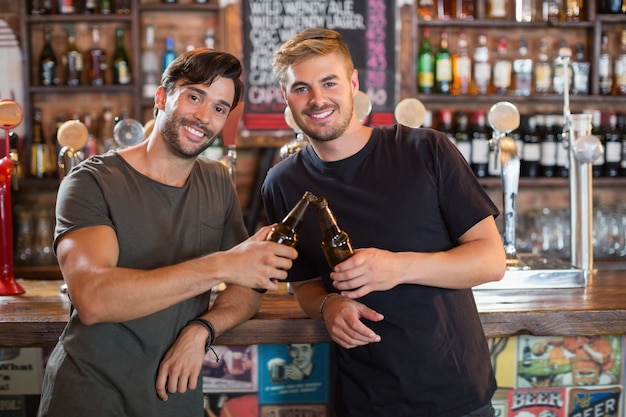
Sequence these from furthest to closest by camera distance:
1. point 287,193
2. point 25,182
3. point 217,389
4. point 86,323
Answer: point 25,182, point 217,389, point 287,193, point 86,323

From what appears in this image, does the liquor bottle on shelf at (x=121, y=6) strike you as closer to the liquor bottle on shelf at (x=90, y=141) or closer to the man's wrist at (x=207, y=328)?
the liquor bottle on shelf at (x=90, y=141)

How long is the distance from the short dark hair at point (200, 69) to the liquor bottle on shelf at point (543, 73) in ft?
8.49

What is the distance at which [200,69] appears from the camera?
142 cm

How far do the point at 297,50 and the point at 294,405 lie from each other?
843mm

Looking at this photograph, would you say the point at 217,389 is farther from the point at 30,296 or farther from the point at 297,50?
the point at 297,50

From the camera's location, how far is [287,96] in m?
1.49

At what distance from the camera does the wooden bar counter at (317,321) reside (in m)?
1.61

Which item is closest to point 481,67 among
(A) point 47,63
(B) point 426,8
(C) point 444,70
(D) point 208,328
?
(C) point 444,70

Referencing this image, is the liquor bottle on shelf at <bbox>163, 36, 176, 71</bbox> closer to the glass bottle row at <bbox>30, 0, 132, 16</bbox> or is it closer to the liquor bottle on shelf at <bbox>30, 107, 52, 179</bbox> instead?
the glass bottle row at <bbox>30, 0, 132, 16</bbox>

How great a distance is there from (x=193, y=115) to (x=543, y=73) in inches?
106

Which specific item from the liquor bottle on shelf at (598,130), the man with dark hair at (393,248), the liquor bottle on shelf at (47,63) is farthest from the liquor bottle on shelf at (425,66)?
the man with dark hair at (393,248)

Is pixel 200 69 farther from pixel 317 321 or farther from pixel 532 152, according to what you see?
pixel 532 152

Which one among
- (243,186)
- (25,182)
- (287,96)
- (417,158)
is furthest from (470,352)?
(25,182)

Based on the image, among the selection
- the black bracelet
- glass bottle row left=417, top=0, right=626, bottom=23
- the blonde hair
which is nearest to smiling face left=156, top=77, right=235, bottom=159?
the blonde hair
